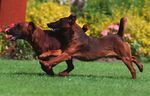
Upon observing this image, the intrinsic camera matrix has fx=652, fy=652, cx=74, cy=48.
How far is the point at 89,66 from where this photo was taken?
46.4ft

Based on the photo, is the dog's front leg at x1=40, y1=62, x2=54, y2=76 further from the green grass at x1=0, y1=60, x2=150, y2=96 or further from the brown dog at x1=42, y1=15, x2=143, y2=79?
the brown dog at x1=42, y1=15, x2=143, y2=79

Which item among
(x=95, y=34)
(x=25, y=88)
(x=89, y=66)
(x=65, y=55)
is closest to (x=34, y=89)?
(x=25, y=88)

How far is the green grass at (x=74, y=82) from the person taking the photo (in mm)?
9508

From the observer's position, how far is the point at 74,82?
10.7 meters

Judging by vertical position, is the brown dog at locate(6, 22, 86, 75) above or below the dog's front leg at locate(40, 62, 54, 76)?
above

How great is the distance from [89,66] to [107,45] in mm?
2515

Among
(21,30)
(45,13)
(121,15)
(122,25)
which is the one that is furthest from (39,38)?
(121,15)

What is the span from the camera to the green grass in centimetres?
951

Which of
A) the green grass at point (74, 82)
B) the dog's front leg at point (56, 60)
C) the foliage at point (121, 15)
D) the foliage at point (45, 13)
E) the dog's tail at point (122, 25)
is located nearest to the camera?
the green grass at point (74, 82)

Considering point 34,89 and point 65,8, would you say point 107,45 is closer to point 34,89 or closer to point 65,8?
point 34,89

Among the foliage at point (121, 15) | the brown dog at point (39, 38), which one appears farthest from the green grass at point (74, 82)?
the foliage at point (121, 15)

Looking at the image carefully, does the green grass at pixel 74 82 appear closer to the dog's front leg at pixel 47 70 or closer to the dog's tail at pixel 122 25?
the dog's front leg at pixel 47 70

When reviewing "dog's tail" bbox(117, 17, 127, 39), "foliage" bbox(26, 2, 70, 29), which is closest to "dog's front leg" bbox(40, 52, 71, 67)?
"dog's tail" bbox(117, 17, 127, 39)

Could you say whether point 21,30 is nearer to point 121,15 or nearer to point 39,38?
point 39,38
